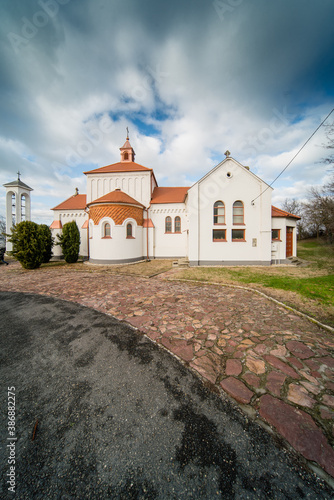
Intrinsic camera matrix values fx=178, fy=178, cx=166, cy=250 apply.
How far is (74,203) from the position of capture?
20.9 m

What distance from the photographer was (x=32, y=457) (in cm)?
167

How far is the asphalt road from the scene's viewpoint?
1480mm

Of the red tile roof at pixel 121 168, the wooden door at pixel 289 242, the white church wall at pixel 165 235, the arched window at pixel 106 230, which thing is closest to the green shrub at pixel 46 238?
the arched window at pixel 106 230

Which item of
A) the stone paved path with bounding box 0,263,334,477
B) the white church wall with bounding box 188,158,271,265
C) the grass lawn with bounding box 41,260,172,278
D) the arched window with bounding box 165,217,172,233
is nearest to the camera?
the stone paved path with bounding box 0,263,334,477

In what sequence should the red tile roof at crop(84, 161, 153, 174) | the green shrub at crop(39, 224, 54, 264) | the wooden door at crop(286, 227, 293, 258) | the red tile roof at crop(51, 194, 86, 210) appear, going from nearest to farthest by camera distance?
the green shrub at crop(39, 224, 54, 264)
the wooden door at crop(286, 227, 293, 258)
the red tile roof at crop(84, 161, 153, 174)
the red tile roof at crop(51, 194, 86, 210)

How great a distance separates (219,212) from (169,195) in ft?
23.1

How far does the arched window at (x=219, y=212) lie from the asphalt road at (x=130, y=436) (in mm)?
12036

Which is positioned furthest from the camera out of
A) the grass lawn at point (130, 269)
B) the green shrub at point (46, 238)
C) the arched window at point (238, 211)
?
the green shrub at point (46, 238)

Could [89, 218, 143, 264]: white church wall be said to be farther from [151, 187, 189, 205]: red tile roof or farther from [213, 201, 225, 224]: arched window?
[213, 201, 225, 224]: arched window

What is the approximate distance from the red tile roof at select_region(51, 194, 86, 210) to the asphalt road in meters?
19.7

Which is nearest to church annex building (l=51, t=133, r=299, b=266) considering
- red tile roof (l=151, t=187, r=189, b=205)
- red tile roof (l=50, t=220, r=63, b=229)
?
red tile roof (l=151, t=187, r=189, b=205)

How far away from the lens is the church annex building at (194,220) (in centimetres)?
1348

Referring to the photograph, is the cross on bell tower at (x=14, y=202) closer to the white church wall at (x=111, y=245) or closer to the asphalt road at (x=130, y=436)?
the white church wall at (x=111, y=245)

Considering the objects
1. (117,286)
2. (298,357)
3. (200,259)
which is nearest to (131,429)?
(298,357)
